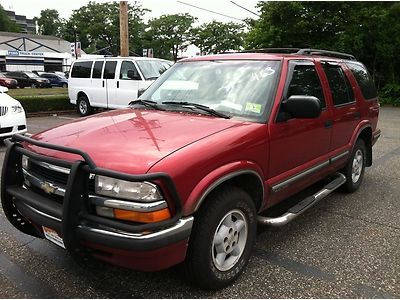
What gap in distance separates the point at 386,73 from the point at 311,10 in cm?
530

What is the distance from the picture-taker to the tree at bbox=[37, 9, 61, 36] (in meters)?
105

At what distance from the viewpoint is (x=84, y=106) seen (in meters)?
13.7

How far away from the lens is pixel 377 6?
18.1 meters

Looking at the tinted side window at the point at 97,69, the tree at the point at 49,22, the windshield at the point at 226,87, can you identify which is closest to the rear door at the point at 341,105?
the windshield at the point at 226,87

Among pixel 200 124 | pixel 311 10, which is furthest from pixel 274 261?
pixel 311 10

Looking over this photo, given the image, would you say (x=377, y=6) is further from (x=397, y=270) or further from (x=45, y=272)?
(x=45, y=272)

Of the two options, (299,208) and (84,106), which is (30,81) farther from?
(299,208)

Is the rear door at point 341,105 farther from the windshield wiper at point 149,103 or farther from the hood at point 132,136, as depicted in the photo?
the windshield wiper at point 149,103

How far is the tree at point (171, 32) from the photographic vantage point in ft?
177

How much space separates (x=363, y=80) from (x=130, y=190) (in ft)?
13.6

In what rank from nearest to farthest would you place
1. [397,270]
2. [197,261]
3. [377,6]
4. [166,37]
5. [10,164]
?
[197,261] → [10,164] → [397,270] → [377,6] → [166,37]

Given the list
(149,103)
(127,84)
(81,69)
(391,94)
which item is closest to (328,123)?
(149,103)

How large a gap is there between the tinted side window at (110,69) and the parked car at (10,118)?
4667 mm

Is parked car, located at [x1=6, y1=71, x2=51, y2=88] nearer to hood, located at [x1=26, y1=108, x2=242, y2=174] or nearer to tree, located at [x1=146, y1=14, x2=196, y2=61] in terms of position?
tree, located at [x1=146, y1=14, x2=196, y2=61]
